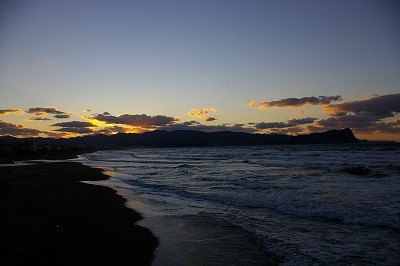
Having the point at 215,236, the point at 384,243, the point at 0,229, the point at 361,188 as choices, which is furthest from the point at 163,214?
the point at 361,188

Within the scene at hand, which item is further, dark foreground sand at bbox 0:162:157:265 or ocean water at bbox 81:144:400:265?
ocean water at bbox 81:144:400:265

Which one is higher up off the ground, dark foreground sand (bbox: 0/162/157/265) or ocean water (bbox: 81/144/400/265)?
dark foreground sand (bbox: 0/162/157/265)

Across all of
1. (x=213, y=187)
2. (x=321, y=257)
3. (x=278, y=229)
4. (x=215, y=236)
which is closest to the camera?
(x=321, y=257)

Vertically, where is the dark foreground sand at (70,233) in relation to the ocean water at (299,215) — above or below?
above

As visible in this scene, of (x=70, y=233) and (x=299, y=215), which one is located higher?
(x=70, y=233)

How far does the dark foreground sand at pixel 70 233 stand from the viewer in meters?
6.17

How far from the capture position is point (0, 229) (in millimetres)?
7801

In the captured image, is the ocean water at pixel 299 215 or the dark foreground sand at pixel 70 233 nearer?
the dark foreground sand at pixel 70 233

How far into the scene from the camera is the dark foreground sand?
243 inches

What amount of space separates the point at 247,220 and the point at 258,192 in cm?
566

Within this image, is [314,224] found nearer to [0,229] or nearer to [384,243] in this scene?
[384,243]

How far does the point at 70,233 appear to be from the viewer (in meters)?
7.93

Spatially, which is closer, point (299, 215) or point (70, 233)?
point (70, 233)

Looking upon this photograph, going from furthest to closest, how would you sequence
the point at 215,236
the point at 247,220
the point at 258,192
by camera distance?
the point at 258,192 < the point at 247,220 < the point at 215,236
